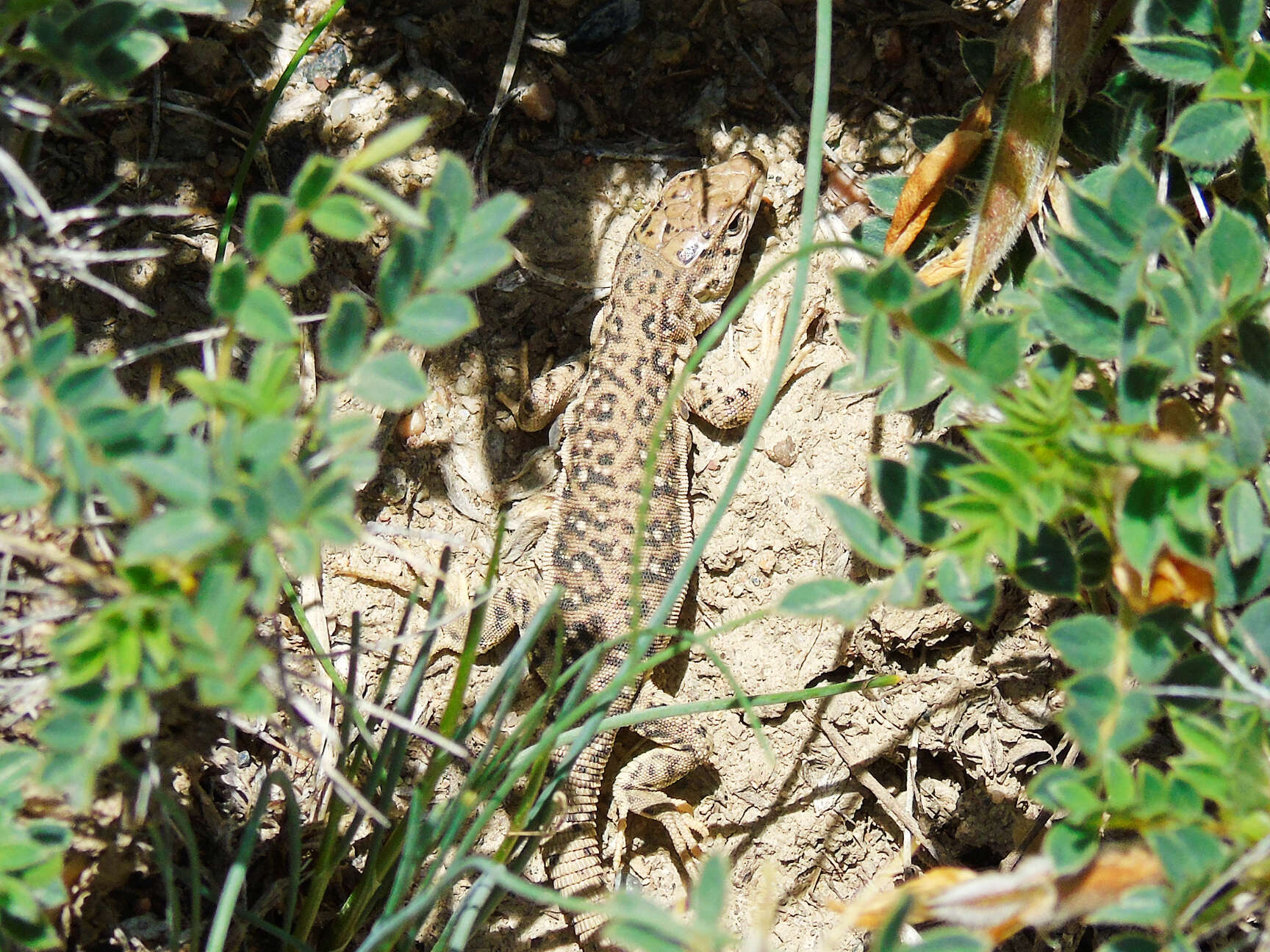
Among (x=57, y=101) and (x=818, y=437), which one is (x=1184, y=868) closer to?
(x=818, y=437)

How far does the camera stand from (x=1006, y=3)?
3420 millimetres

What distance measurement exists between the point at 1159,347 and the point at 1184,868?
2.97 ft

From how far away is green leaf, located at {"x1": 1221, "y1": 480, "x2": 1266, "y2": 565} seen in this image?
1836 mm

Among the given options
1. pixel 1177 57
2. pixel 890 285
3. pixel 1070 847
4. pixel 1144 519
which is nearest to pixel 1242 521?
pixel 1144 519

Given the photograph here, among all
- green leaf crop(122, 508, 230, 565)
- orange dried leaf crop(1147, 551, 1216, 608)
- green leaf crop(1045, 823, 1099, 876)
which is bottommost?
green leaf crop(1045, 823, 1099, 876)

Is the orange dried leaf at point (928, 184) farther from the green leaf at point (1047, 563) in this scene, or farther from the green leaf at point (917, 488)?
the green leaf at point (1047, 563)

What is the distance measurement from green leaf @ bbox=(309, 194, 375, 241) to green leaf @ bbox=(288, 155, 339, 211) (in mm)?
18

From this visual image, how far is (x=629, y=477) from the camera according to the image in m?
3.98

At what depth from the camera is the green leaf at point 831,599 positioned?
5.90ft

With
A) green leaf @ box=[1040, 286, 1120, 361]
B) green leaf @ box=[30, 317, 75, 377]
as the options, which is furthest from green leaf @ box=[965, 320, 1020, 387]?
green leaf @ box=[30, 317, 75, 377]

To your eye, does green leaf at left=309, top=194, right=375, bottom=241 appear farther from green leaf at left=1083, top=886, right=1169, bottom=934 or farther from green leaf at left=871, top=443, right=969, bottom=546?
green leaf at left=1083, top=886, right=1169, bottom=934

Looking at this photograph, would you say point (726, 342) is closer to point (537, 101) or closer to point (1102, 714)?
point (537, 101)

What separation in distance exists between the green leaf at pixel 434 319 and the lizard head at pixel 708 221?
2.50 m

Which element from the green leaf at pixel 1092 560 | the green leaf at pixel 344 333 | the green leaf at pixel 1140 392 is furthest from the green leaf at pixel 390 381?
the green leaf at pixel 1092 560
